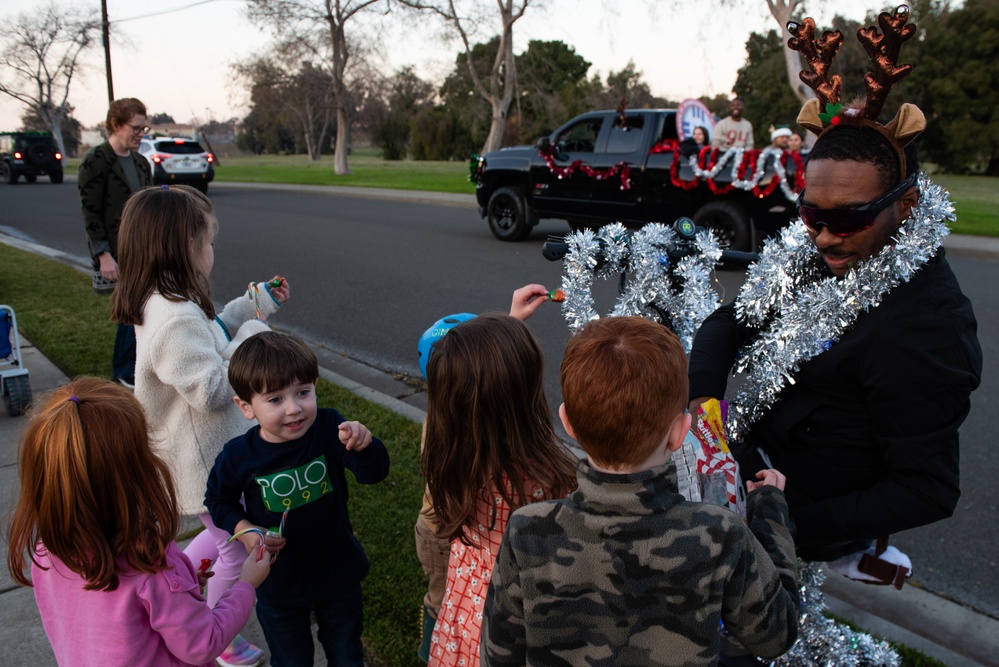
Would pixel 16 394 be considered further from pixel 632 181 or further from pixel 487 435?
pixel 632 181

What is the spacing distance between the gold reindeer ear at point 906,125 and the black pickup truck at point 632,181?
741cm

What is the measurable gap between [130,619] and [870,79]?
2.00m

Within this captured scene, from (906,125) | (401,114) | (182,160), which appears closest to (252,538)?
(906,125)

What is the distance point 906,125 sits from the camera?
154 centimetres

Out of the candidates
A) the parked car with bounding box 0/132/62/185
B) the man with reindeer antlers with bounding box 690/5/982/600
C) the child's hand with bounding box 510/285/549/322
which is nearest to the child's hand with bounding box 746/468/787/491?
the man with reindeer antlers with bounding box 690/5/982/600

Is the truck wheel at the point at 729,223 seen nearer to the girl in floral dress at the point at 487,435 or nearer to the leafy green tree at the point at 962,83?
the girl in floral dress at the point at 487,435

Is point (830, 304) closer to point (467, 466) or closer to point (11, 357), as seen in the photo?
point (467, 466)

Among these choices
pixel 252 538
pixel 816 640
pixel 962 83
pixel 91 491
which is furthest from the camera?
pixel 962 83

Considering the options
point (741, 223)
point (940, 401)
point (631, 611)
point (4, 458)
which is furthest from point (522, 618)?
point (741, 223)

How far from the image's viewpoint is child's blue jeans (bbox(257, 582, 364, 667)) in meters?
2.24

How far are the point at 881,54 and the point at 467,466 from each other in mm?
1312

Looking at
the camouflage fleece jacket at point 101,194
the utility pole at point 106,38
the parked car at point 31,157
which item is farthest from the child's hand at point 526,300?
the parked car at point 31,157

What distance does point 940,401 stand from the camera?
1.48 m

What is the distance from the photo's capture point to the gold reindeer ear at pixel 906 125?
4.99 feet
